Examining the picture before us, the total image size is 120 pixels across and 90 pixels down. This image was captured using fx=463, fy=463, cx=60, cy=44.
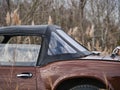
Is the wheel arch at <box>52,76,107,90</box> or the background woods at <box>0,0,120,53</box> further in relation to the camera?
the background woods at <box>0,0,120,53</box>

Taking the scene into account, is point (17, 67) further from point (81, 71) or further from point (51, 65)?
point (81, 71)

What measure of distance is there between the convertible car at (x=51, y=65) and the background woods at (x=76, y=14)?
6.52 m

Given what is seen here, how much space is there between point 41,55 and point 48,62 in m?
0.13

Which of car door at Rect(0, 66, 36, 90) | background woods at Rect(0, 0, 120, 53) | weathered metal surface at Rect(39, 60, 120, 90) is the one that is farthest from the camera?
background woods at Rect(0, 0, 120, 53)

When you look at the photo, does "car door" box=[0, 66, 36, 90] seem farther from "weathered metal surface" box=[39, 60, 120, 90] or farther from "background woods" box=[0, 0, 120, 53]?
"background woods" box=[0, 0, 120, 53]

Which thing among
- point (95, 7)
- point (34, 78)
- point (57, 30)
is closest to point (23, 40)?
point (57, 30)

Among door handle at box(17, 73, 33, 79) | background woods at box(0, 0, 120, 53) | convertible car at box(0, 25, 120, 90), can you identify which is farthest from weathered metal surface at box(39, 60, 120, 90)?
background woods at box(0, 0, 120, 53)

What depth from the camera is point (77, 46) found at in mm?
6266

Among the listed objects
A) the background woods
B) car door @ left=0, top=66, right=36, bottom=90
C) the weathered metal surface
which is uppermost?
the weathered metal surface

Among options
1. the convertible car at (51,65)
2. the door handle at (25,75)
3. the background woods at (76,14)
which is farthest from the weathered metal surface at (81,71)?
the background woods at (76,14)

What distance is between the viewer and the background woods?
13375 millimetres

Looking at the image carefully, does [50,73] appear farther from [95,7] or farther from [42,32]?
[95,7]

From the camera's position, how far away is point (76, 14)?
48.8 ft

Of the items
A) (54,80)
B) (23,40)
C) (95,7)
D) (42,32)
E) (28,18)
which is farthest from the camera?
(95,7)
